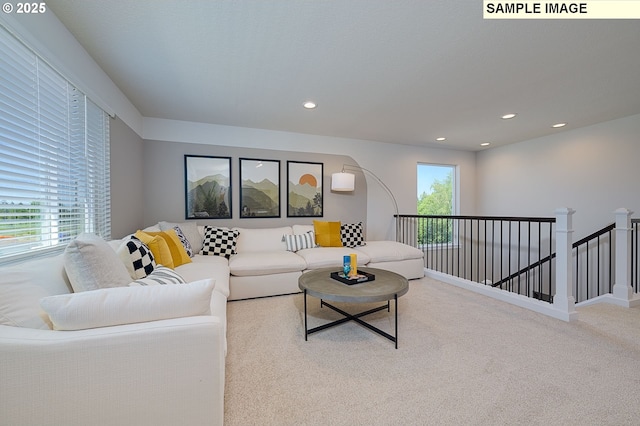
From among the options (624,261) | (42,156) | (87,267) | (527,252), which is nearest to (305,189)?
(42,156)

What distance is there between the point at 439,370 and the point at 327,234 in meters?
2.36

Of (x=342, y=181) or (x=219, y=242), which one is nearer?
(x=219, y=242)

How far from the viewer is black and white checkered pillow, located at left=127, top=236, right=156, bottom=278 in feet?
5.77

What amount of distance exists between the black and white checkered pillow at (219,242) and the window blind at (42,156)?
1.19 meters

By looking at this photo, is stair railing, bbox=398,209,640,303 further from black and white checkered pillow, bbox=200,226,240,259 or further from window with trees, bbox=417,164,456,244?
black and white checkered pillow, bbox=200,226,240,259

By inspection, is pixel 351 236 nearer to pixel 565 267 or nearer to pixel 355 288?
pixel 355 288

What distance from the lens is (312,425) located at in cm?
123

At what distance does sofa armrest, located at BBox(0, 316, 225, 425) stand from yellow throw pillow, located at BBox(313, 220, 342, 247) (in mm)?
2744

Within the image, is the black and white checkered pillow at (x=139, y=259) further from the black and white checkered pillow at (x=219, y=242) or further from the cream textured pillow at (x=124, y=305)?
the black and white checkered pillow at (x=219, y=242)

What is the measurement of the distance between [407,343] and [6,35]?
3.04m

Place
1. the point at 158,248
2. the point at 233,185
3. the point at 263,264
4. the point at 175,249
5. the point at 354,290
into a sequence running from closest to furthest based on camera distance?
the point at 354,290, the point at 158,248, the point at 175,249, the point at 263,264, the point at 233,185

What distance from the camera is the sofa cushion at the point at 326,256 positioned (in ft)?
10.4

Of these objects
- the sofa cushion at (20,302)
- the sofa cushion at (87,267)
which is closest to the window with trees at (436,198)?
the sofa cushion at (87,267)

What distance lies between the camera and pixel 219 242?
10.7 ft
